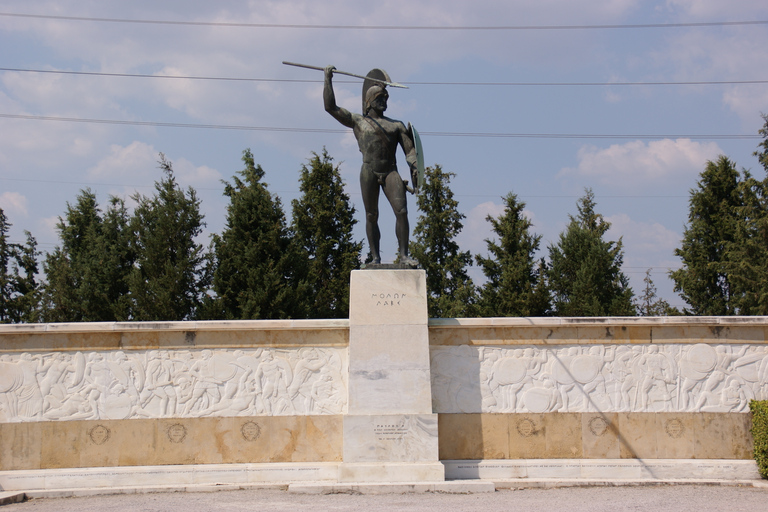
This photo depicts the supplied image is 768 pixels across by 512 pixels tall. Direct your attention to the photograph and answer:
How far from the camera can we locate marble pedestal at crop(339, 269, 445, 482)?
8.34m

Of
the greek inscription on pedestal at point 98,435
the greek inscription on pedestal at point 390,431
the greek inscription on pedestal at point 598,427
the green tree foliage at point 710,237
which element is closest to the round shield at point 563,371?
the greek inscription on pedestal at point 598,427

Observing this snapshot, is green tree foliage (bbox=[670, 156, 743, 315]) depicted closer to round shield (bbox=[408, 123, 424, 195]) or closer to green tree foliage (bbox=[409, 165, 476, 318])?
green tree foliage (bbox=[409, 165, 476, 318])

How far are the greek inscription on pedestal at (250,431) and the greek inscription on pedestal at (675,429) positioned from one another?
17.9 ft

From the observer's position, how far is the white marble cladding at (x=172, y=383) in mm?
8836

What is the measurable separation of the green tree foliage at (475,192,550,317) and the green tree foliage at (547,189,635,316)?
0.87 meters

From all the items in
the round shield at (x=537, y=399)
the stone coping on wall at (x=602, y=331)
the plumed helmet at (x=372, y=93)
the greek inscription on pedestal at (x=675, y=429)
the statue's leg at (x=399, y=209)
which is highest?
the plumed helmet at (x=372, y=93)

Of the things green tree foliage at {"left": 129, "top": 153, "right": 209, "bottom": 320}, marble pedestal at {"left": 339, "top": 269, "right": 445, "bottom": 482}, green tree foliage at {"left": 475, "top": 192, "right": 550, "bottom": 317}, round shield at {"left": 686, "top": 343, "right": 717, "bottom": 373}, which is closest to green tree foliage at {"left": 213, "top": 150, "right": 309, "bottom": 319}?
green tree foliage at {"left": 129, "top": 153, "right": 209, "bottom": 320}

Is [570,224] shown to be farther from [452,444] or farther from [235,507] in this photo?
[235,507]

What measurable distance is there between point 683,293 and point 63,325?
2493cm

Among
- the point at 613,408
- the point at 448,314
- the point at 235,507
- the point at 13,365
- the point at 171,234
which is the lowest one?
the point at 235,507

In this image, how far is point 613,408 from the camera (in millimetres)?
9055

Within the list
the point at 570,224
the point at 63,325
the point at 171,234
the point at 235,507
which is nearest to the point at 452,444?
the point at 235,507

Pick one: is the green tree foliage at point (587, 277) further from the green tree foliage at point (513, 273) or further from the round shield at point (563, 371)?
the round shield at point (563, 371)

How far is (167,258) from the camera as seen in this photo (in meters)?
23.0
